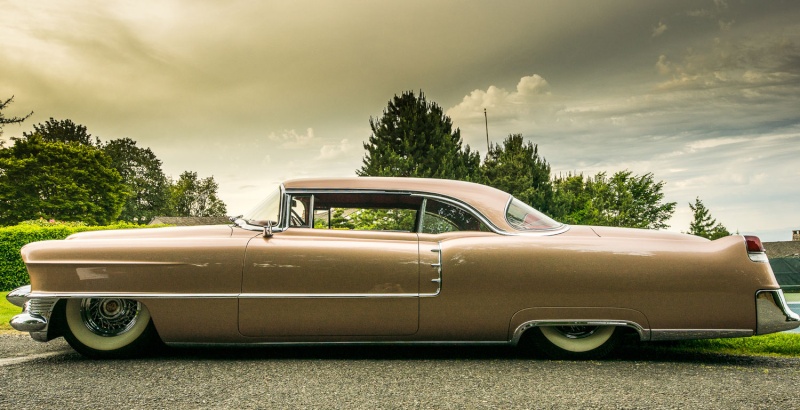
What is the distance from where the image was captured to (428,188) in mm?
5043

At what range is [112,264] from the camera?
468cm

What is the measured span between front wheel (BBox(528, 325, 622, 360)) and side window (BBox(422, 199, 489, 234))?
100 centimetres

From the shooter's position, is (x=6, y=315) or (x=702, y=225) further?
(x=702, y=225)

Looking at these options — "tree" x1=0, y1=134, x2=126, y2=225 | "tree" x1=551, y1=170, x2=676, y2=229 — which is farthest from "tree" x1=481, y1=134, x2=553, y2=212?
"tree" x1=0, y1=134, x2=126, y2=225

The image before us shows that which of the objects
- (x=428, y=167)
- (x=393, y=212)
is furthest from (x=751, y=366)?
(x=428, y=167)

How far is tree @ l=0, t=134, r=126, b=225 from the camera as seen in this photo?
46.8 m

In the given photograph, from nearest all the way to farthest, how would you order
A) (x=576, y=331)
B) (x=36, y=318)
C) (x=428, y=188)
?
1. (x=36, y=318)
2. (x=576, y=331)
3. (x=428, y=188)

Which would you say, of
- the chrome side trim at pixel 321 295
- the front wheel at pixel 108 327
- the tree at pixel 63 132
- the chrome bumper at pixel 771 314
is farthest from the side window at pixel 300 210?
the tree at pixel 63 132

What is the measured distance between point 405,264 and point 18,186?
171 ft

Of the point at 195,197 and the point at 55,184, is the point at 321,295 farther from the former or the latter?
the point at 195,197

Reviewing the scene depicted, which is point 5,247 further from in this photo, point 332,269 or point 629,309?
point 629,309

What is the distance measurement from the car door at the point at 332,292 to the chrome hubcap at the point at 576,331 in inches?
47.9

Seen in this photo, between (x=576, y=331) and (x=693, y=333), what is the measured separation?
2.84ft

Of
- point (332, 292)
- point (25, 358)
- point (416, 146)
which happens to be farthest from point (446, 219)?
point (416, 146)
